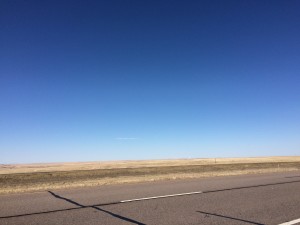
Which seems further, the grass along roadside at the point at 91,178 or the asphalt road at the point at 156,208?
the grass along roadside at the point at 91,178

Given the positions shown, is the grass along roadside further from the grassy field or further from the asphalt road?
the asphalt road

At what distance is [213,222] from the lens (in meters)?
7.29

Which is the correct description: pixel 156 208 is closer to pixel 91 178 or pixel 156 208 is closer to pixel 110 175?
pixel 91 178

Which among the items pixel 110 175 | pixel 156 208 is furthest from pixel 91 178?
pixel 156 208

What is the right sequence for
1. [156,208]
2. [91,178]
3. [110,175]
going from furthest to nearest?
[110,175], [91,178], [156,208]

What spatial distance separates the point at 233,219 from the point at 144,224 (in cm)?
208

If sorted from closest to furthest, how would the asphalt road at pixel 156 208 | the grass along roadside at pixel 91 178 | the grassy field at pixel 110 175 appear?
the asphalt road at pixel 156 208 < the grass along roadside at pixel 91 178 < the grassy field at pixel 110 175

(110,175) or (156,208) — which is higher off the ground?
(110,175)

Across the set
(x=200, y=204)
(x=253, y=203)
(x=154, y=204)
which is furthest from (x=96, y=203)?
(x=253, y=203)

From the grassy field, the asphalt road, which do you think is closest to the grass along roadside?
the grassy field

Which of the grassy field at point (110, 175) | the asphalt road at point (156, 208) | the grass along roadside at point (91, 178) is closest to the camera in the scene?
the asphalt road at point (156, 208)

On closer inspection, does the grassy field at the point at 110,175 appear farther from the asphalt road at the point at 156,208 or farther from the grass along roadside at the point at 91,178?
the asphalt road at the point at 156,208

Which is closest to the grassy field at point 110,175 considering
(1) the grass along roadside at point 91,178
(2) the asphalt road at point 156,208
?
(1) the grass along roadside at point 91,178

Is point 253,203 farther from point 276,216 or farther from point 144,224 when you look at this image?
point 144,224
